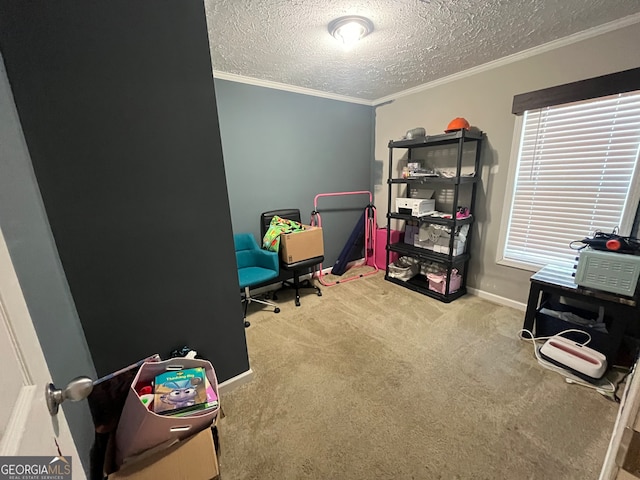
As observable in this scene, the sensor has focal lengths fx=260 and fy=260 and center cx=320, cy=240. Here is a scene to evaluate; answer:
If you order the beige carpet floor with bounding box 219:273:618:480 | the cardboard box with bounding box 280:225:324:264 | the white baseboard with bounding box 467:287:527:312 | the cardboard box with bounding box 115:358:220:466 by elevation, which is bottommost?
the beige carpet floor with bounding box 219:273:618:480

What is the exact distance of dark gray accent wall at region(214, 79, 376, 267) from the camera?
2.71 meters

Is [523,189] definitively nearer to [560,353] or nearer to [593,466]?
[560,353]

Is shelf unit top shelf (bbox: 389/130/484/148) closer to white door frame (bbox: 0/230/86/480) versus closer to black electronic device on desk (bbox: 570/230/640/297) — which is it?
black electronic device on desk (bbox: 570/230/640/297)

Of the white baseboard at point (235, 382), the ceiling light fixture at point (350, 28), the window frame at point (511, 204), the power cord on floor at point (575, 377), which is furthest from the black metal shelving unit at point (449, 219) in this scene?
the white baseboard at point (235, 382)

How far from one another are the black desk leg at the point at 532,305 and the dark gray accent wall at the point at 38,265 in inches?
108

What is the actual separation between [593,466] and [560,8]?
2.54m

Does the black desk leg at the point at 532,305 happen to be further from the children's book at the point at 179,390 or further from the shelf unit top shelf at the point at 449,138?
the children's book at the point at 179,390

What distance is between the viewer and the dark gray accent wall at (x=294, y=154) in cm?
271

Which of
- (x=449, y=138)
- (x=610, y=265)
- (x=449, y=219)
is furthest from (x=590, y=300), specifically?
(x=449, y=138)

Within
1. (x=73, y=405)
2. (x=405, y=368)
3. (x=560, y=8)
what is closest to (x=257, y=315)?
(x=405, y=368)

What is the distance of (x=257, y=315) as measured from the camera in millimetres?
2613

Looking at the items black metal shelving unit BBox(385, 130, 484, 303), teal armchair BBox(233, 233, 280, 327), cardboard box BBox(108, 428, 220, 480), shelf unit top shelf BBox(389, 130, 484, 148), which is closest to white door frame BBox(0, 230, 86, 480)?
cardboard box BBox(108, 428, 220, 480)

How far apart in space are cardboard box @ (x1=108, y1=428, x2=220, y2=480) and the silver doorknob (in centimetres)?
71

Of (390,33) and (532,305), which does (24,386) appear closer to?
(390,33)
